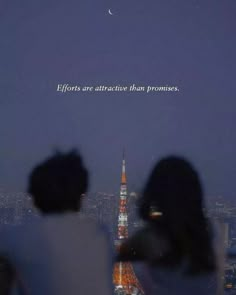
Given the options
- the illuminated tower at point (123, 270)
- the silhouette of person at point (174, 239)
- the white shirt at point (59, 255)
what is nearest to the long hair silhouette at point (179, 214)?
the silhouette of person at point (174, 239)

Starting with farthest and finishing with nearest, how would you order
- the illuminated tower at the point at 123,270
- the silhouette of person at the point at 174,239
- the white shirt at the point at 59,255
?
the illuminated tower at the point at 123,270, the silhouette of person at the point at 174,239, the white shirt at the point at 59,255

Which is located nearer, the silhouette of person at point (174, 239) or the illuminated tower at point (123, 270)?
the silhouette of person at point (174, 239)

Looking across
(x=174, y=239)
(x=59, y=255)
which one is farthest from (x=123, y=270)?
(x=59, y=255)

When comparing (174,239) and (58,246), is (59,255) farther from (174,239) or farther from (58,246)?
(174,239)

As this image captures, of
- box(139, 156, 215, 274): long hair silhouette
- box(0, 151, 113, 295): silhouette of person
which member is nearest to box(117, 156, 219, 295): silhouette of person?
box(139, 156, 215, 274): long hair silhouette

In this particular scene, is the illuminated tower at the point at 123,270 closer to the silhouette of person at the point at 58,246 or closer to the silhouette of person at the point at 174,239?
the silhouette of person at the point at 174,239

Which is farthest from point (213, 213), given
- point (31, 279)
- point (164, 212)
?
point (31, 279)
